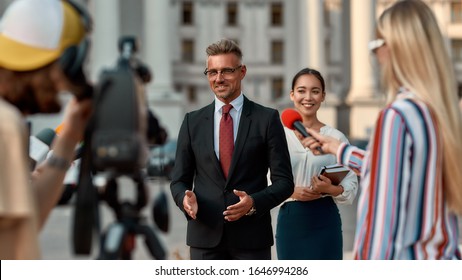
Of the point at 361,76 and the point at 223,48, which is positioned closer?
the point at 223,48

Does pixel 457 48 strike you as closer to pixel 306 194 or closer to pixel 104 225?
pixel 104 225

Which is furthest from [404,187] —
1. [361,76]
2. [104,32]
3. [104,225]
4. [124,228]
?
[361,76]

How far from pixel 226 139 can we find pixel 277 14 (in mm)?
62809

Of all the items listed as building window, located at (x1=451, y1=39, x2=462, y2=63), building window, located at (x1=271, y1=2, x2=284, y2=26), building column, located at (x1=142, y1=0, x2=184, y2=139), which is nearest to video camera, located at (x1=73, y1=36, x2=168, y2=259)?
building column, located at (x1=142, y1=0, x2=184, y2=139)

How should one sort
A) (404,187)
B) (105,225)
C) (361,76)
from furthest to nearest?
(361,76) < (105,225) < (404,187)

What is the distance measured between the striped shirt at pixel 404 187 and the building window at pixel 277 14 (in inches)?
2516

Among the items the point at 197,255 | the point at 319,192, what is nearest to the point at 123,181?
the point at 197,255

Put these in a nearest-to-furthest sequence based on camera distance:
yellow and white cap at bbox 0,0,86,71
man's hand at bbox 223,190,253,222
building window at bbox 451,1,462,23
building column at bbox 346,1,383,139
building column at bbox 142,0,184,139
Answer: yellow and white cap at bbox 0,0,86,71, man's hand at bbox 223,190,253,222, building column at bbox 346,1,383,139, building column at bbox 142,0,184,139, building window at bbox 451,1,462,23

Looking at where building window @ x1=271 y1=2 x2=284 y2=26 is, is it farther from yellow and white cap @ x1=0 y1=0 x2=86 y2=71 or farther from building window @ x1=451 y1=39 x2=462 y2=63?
yellow and white cap @ x1=0 y1=0 x2=86 y2=71

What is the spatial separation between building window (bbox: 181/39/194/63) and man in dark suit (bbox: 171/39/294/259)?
5956 cm

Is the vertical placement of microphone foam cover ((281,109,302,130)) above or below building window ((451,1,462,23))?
below

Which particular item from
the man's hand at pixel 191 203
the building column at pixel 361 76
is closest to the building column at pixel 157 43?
the building column at pixel 361 76

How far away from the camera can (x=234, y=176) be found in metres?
4.03

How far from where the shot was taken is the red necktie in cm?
408
